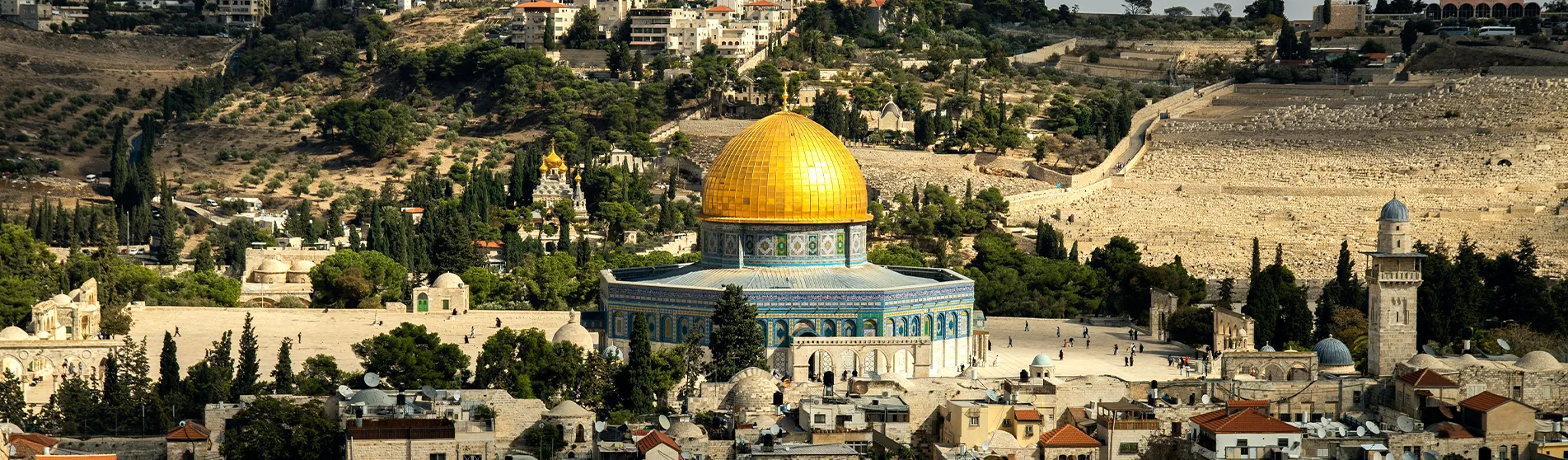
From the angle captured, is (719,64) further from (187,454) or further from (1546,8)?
(187,454)

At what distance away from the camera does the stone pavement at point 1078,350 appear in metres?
41.6

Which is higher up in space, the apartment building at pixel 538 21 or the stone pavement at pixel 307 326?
the apartment building at pixel 538 21

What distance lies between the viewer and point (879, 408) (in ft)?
115

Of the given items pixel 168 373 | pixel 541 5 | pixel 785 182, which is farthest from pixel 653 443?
pixel 541 5

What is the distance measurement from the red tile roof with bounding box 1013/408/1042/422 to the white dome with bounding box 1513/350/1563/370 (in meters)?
7.23

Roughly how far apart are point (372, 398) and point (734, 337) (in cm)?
745

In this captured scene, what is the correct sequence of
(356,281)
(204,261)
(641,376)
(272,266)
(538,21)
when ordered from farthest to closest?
(538,21) → (204,261) → (272,266) → (356,281) → (641,376)

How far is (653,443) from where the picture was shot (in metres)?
32.1

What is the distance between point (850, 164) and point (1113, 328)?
7359 mm

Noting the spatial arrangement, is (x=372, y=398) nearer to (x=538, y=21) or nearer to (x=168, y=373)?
(x=168, y=373)

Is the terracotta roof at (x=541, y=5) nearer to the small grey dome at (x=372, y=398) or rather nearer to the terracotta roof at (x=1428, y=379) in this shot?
the terracotta roof at (x=1428, y=379)

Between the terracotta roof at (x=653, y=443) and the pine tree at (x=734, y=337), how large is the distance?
22.3 feet

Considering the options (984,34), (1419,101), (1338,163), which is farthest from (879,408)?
(984,34)

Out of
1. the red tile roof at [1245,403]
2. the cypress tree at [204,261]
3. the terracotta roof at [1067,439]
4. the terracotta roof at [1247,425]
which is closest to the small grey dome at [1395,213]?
the red tile roof at [1245,403]
